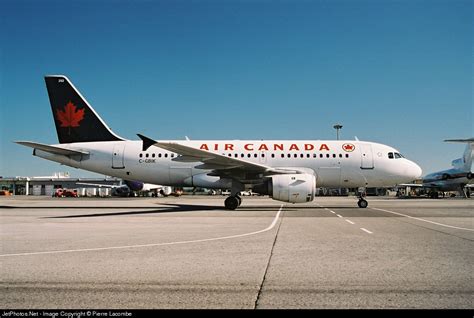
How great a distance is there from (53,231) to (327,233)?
323 inches

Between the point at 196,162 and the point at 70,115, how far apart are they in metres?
8.68

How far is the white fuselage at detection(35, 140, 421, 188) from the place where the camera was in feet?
77.9

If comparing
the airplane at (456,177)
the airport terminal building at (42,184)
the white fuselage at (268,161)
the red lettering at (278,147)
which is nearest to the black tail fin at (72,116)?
the white fuselage at (268,161)

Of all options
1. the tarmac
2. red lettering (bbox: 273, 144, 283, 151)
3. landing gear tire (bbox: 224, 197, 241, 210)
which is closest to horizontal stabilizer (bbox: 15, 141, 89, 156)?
landing gear tire (bbox: 224, 197, 241, 210)

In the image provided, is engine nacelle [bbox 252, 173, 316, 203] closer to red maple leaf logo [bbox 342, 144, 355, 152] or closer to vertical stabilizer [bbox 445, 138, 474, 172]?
red maple leaf logo [bbox 342, 144, 355, 152]

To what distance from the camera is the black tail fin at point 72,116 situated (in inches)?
970

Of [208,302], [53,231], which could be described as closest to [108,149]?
[53,231]

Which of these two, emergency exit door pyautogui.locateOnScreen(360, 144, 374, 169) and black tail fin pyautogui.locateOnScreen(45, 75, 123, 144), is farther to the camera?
black tail fin pyautogui.locateOnScreen(45, 75, 123, 144)

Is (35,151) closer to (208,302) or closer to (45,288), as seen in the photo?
(45,288)

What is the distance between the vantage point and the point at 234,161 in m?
20.1

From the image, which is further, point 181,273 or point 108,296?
point 181,273

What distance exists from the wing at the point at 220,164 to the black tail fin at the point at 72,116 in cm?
730

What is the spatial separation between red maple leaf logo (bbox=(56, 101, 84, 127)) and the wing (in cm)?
802
